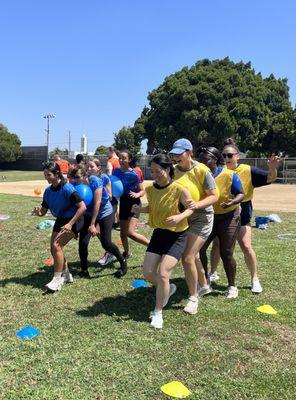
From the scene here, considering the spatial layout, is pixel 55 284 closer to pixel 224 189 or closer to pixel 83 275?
pixel 83 275

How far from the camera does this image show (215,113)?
40.8m

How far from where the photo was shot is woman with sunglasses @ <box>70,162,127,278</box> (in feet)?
20.9

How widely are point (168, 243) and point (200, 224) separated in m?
0.49

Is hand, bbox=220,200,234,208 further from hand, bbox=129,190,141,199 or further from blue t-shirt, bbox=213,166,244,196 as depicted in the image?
hand, bbox=129,190,141,199

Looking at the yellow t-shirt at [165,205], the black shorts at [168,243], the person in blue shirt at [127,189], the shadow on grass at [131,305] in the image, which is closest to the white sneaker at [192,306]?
the shadow on grass at [131,305]

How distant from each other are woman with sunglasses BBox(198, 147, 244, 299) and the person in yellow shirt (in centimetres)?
81

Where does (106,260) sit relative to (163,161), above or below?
below

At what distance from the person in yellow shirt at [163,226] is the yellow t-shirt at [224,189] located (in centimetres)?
81

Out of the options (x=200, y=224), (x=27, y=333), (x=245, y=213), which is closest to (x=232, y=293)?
(x=245, y=213)

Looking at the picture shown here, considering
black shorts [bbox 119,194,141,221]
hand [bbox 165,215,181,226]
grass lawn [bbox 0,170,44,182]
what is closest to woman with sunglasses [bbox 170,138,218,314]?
hand [bbox 165,215,181,226]

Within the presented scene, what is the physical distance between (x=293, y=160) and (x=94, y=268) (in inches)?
1281

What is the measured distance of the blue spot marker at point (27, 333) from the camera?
A: 4.46 meters

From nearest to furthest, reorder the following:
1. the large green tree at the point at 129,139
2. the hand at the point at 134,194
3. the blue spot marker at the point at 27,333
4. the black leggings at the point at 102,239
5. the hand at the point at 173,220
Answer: the blue spot marker at the point at 27,333 < the hand at the point at 173,220 < the hand at the point at 134,194 < the black leggings at the point at 102,239 < the large green tree at the point at 129,139

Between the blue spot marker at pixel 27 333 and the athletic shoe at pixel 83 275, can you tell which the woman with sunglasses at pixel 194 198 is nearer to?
the blue spot marker at pixel 27 333
